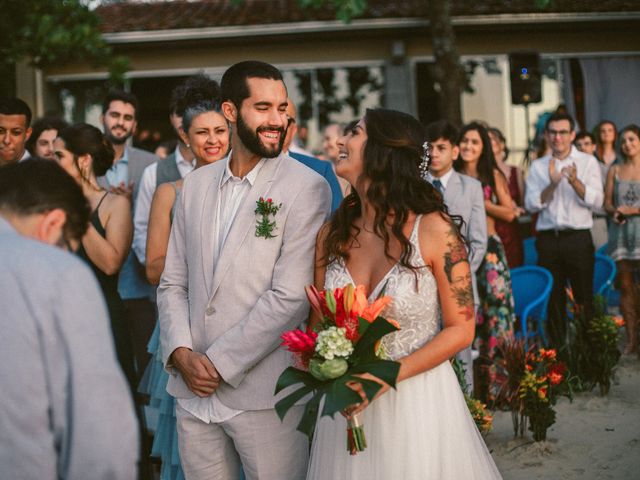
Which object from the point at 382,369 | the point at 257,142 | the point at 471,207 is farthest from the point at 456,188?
the point at 382,369

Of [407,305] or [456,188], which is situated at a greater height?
[456,188]

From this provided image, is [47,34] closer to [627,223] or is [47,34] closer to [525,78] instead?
[525,78]

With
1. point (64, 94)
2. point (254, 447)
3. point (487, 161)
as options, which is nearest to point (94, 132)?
point (254, 447)

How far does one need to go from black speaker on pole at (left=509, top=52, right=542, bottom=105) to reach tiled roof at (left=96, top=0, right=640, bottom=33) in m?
4.01

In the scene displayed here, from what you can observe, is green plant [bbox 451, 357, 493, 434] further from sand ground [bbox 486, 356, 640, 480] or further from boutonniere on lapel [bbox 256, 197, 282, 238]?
boutonniere on lapel [bbox 256, 197, 282, 238]

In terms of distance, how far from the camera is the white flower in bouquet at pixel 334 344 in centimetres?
292

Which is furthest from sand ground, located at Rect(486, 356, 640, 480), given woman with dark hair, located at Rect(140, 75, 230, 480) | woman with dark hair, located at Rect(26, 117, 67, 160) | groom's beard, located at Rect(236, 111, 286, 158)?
woman with dark hair, located at Rect(26, 117, 67, 160)

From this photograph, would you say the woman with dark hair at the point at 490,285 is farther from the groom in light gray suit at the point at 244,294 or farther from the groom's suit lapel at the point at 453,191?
the groom in light gray suit at the point at 244,294

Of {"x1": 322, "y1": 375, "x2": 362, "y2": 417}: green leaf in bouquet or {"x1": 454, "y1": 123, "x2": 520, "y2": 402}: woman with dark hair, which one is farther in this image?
{"x1": 454, "y1": 123, "x2": 520, "y2": 402}: woman with dark hair

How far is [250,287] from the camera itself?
3.39 metres

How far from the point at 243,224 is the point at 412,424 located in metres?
1.03

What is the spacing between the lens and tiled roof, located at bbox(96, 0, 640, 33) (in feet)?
53.5

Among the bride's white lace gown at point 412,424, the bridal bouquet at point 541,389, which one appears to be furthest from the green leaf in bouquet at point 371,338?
the bridal bouquet at point 541,389

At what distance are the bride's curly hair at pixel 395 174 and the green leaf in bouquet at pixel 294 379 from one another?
0.56 meters
